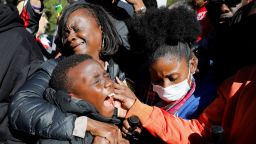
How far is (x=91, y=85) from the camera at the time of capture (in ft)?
7.77

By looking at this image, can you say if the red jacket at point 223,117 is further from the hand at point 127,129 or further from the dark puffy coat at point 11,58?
the dark puffy coat at point 11,58

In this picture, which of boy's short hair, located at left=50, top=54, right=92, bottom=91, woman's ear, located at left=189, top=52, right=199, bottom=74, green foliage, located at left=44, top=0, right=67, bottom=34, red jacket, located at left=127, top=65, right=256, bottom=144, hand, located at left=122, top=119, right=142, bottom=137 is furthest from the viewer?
green foliage, located at left=44, top=0, right=67, bottom=34

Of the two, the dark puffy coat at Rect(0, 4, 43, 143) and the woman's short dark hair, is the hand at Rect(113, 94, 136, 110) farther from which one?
the dark puffy coat at Rect(0, 4, 43, 143)

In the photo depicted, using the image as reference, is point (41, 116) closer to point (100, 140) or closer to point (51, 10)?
point (100, 140)

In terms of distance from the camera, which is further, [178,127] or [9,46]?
[9,46]

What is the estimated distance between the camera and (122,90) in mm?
2598

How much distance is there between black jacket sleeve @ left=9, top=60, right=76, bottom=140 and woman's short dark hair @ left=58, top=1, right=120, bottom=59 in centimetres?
61

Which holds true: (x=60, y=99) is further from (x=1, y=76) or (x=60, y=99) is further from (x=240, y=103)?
(x=240, y=103)

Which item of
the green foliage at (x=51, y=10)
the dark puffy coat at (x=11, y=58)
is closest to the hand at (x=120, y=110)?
the dark puffy coat at (x=11, y=58)

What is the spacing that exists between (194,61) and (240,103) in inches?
28.9

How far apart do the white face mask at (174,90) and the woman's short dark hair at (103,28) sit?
0.48 m

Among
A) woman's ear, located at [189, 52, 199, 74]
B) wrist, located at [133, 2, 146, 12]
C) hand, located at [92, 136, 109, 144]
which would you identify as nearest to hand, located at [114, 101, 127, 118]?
hand, located at [92, 136, 109, 144]

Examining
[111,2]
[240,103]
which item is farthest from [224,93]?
[111,2]

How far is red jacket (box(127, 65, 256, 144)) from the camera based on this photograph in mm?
2121
